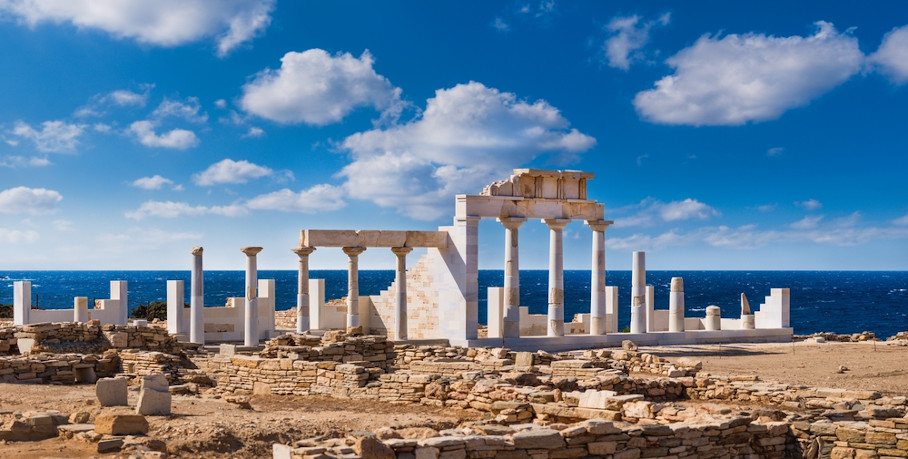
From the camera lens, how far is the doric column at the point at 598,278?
32.9 meters

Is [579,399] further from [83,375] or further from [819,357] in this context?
[819,357]

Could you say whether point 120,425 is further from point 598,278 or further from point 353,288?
point 598,278

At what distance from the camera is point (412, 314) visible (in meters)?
33.8

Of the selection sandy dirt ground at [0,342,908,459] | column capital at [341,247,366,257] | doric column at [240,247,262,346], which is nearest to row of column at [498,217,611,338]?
column capital at [341,247,366,257]

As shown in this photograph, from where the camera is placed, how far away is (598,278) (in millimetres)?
33250

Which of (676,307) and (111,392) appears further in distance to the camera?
(676,307)

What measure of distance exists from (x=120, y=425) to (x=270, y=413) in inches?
137

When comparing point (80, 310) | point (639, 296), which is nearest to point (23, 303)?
point (80, 310)

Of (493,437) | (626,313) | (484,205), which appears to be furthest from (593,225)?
(626,313)

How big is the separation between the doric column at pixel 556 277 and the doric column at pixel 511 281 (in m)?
1.27

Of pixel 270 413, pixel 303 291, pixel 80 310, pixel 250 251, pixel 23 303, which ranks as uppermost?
pixel 250 251

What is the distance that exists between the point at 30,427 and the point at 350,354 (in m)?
9.39

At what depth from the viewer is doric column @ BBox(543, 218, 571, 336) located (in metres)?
31.7

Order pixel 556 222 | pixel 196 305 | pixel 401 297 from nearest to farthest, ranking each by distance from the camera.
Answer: pixel 196 305, pixel 401 297, pixel 556 222
